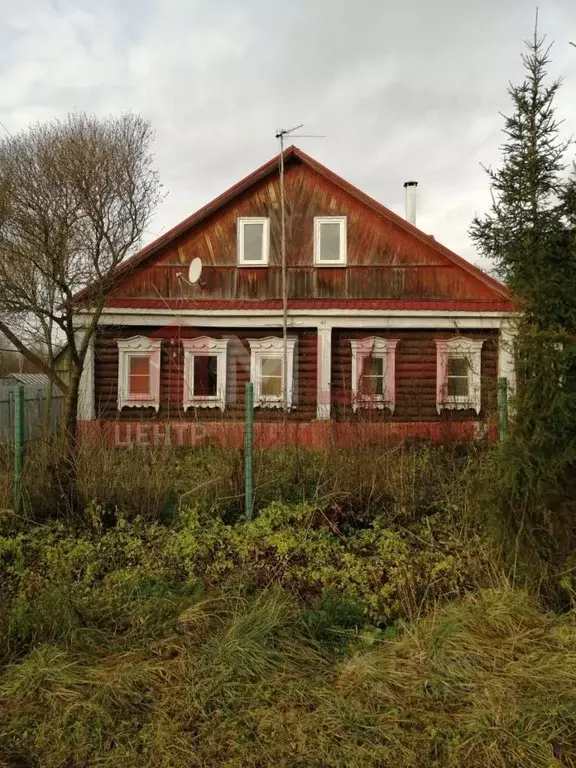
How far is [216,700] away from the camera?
306 centimetres

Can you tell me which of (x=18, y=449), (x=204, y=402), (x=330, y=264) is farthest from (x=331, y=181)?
(x=18, y=449)

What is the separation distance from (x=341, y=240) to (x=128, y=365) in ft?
20.1

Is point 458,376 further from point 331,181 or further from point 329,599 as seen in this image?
point 329,599

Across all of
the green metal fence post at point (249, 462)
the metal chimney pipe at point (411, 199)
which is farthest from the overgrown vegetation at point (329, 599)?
the metal chimney pipe at point (411, 199)

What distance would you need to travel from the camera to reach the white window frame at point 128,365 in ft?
46.4

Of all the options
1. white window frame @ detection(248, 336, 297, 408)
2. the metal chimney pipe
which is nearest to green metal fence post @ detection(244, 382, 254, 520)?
white window frame @ detection(248, 336, 297, 408)

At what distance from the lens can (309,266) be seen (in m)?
14.2

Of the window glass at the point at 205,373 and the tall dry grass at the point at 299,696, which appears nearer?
the tall dry grass at the point at 299,696

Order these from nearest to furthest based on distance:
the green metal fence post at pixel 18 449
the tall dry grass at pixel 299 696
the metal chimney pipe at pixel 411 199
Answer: the tall dry grass at pixel 299 696
the green metal fence post at pixel 18 449
the metal chimney pipe at pixel 411 199

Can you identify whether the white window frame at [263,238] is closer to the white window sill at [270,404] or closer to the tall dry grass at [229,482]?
the white window sill at [270,404]

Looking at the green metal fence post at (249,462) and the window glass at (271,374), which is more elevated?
the window glass at (271,374)

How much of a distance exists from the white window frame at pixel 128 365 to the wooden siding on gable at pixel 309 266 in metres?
1.13

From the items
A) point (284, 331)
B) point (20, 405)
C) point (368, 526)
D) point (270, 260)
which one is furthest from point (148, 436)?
point (270, 260)

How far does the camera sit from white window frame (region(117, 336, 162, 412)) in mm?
14133
